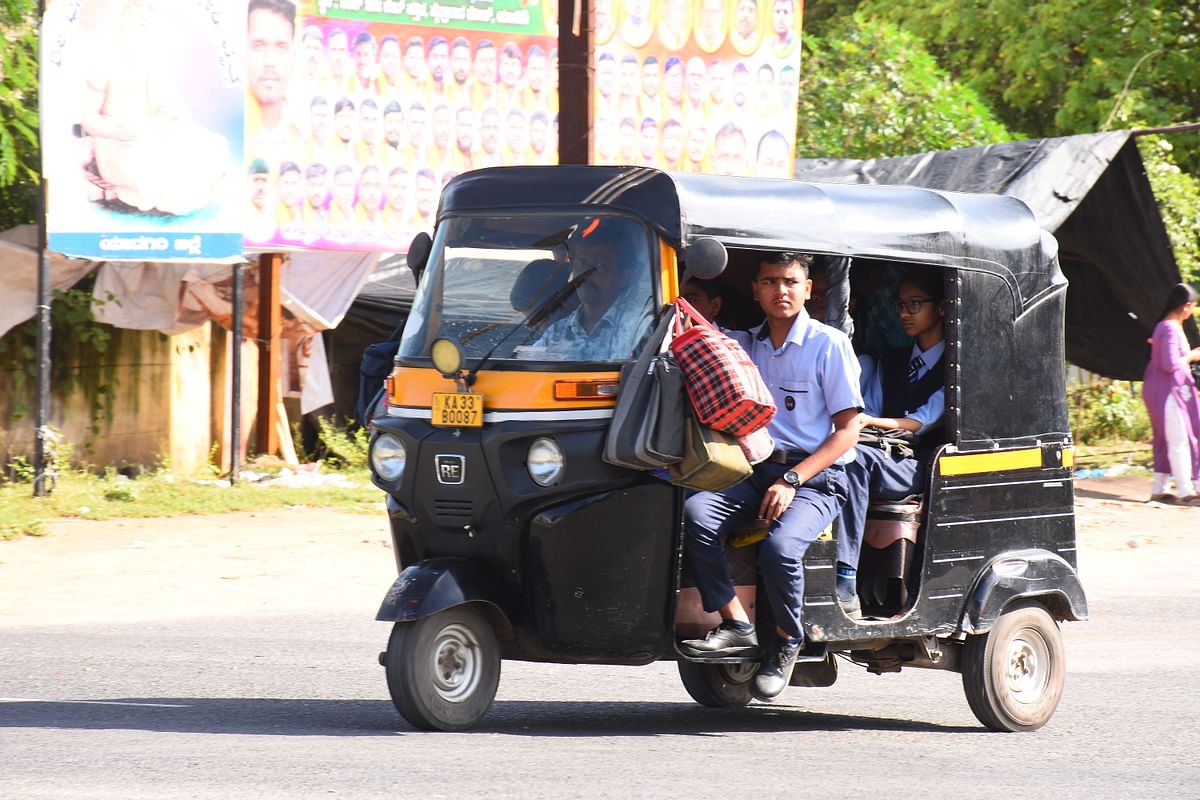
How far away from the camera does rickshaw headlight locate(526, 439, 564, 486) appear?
20.6ft

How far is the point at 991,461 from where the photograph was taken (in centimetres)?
743

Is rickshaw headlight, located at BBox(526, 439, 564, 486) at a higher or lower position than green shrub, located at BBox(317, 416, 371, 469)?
higher

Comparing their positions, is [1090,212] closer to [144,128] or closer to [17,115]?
[144,128]

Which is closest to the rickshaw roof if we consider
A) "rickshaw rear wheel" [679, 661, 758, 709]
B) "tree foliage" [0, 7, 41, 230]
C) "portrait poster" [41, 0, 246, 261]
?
"rickshaw rear wheel" [679, 661, 758, 709]

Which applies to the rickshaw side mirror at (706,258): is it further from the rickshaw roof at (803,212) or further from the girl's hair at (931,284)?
the girl's hair at (931,284)

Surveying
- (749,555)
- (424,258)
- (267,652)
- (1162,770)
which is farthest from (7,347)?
(1162,770)

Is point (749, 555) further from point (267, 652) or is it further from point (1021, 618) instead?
point (267, 652)

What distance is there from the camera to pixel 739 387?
6.11 metres

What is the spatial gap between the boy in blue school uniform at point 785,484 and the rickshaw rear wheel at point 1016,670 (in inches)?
42.9

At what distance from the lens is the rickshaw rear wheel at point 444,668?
248 inches

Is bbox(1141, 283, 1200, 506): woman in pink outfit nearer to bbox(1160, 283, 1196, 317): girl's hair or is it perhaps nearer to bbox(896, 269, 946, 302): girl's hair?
bbox(1160, 283, 1196, 317): girl's hair

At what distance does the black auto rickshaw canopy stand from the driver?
0.41 feet

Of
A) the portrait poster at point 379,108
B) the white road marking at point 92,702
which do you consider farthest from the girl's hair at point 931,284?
the portrait poster at point 379,108

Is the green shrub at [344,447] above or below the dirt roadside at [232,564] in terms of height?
above
